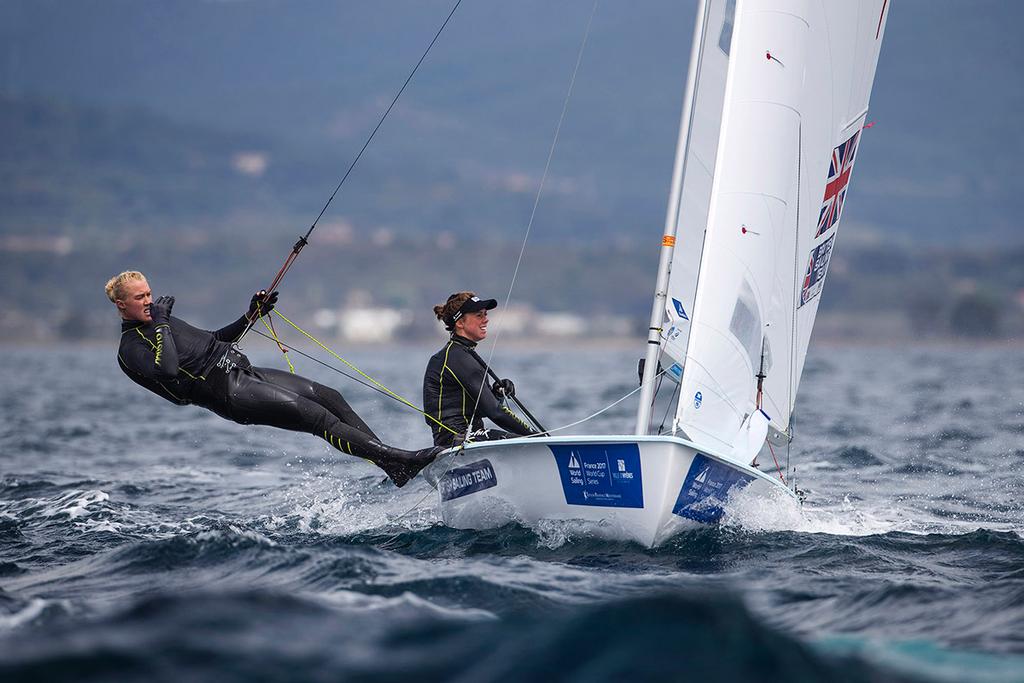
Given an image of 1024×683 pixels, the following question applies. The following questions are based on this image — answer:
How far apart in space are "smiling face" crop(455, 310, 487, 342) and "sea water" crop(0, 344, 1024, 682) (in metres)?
1.11

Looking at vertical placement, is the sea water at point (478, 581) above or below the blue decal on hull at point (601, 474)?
below

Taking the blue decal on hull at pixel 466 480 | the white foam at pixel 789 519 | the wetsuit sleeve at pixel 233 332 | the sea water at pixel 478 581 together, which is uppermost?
the wetsuit sleeve at pixel 233 332

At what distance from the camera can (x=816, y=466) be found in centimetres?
1005

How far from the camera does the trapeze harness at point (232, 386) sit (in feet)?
20.6

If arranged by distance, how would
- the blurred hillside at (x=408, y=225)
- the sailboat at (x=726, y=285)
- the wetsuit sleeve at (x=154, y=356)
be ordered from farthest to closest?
the blurred hillside at (x=408, y=225) → the wetsuit sleeve at (x=154, y=356) → the sailboat at (x=726, y=285)

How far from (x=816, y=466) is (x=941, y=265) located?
304 ft

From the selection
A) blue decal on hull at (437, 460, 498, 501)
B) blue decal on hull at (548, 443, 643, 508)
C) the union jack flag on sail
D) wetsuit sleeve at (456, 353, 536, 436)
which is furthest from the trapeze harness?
the union jack flag on sail

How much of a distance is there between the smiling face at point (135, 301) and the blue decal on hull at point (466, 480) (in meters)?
1.80

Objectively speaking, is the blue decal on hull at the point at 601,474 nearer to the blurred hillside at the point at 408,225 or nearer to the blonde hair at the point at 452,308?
the blonde hair at the point at 452,308

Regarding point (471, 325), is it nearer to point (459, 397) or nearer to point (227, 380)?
point (459, 397)

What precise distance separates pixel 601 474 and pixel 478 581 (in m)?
0.98

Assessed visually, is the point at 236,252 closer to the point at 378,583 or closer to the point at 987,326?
the point at 987,326

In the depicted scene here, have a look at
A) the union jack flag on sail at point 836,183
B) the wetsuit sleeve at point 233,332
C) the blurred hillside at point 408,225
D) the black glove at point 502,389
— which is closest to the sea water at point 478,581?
the black glove at point 502,389

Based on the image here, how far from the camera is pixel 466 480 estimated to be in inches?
250
